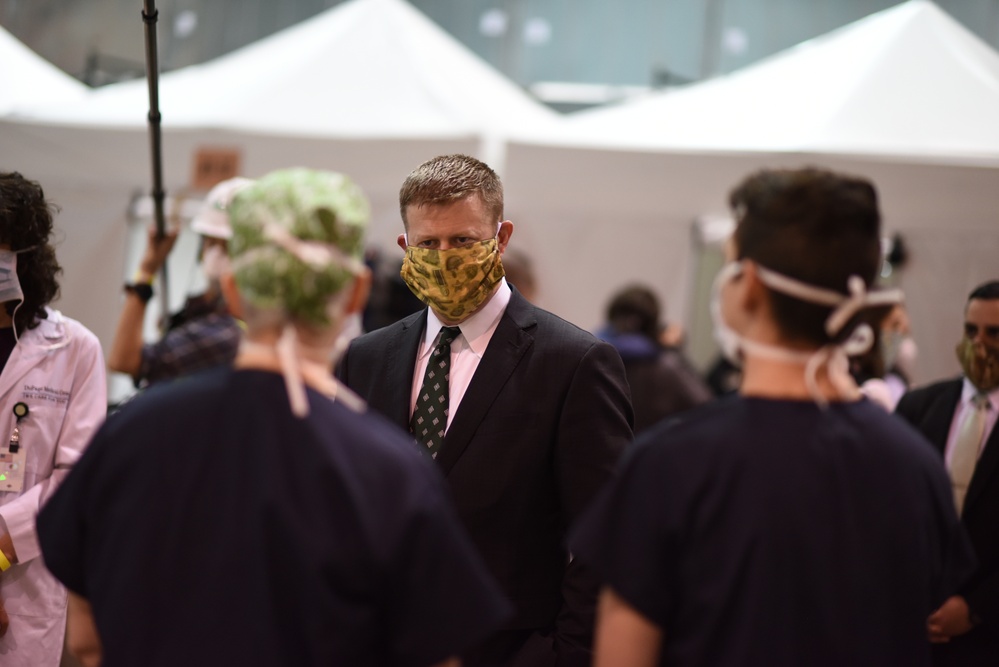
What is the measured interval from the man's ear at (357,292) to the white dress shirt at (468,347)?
97 cm

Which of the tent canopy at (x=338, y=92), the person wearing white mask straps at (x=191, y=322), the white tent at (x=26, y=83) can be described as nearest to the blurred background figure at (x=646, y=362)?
the tent canopy at (x=338, y=92)

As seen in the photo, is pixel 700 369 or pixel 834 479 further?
pixel 700 369

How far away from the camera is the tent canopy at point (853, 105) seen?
5.05 meters

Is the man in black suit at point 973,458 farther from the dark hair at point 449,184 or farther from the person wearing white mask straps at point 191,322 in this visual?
the person wearing white mask straps at point 191,322

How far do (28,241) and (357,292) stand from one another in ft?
5.42

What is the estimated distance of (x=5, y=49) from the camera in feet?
21.0

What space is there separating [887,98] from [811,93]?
380 mm

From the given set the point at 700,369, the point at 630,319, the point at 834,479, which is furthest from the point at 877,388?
the point at 700,369

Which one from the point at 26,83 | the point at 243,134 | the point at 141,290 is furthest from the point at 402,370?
the point at 26,83

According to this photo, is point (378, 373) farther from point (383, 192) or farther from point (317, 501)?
point (383, 192)

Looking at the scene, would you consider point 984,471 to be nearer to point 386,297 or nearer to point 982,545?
point 982,545

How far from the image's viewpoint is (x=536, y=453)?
2592mm

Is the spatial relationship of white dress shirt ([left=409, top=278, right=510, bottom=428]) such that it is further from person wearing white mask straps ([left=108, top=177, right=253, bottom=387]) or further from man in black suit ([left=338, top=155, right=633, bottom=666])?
person wearing white mask straps ([left=108, top=177, right=253, bottom=387])

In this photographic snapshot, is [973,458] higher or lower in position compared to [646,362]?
higher
